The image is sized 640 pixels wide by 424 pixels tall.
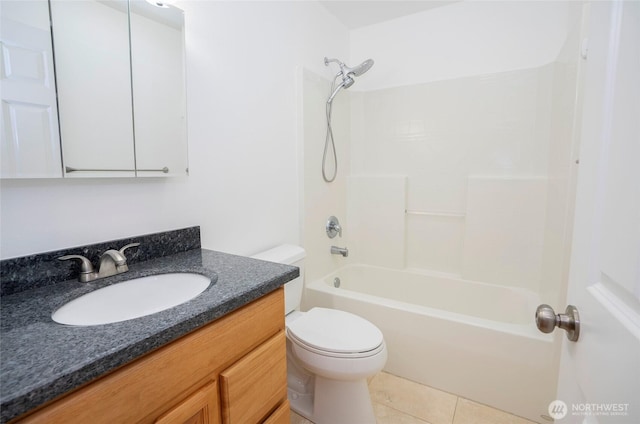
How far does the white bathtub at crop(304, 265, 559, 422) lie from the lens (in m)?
1.44

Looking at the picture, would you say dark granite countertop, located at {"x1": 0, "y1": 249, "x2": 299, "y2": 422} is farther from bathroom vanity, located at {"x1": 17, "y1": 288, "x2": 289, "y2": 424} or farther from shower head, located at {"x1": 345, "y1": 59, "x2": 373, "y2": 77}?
shower head, located at {"x1": 345, "y1": 59, "x2": 373, "y2": 77}

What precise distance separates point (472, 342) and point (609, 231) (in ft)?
4.43

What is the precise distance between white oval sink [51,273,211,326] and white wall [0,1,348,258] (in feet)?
0.71

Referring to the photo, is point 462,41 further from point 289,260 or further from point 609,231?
point 609,231

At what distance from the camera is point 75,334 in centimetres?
59

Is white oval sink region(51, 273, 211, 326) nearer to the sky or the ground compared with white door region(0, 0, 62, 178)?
nearer to the ground

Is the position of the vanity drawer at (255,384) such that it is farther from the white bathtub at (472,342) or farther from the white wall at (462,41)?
the white wall at (462,41)

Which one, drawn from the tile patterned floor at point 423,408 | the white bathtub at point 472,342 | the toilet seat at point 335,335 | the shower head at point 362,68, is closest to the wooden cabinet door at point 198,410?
the toilet seat at point 335,335

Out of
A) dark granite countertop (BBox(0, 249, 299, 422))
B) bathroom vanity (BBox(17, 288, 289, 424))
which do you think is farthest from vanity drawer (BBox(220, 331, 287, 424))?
dark granite countertop (BBox(0, 249, 299, 422))

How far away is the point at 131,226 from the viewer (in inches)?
42.5

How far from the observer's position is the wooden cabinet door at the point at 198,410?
64 cm

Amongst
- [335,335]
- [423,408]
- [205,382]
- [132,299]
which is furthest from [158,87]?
[423,408]

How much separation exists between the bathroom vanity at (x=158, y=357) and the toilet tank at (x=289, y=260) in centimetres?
52

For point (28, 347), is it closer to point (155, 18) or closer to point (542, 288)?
point (155, 18)
